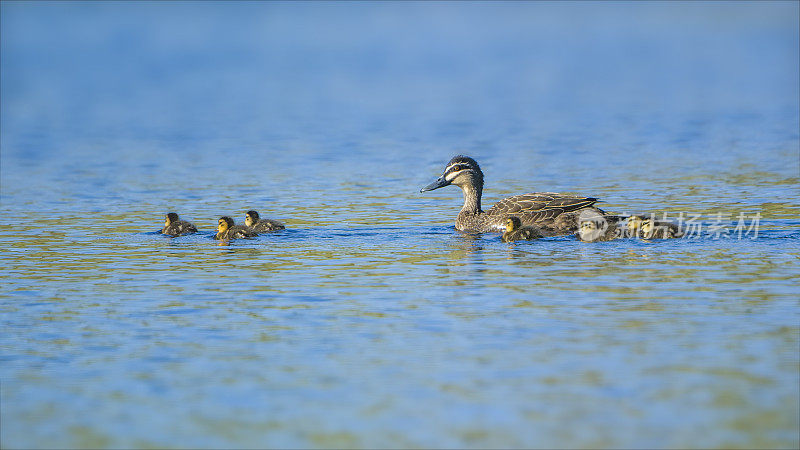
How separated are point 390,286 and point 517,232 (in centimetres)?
309

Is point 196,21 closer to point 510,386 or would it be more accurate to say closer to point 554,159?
point 554,159

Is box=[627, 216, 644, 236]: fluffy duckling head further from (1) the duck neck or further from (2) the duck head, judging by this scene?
(2) the duck head

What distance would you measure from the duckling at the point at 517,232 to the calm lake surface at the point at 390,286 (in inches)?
5.9

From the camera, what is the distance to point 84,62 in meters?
58.2

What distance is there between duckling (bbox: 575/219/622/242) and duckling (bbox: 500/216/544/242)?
0.61 metres

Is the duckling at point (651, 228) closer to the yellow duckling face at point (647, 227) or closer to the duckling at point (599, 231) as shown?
the yellow duckling face at point (647, 227)

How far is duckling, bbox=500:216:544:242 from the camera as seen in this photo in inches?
551

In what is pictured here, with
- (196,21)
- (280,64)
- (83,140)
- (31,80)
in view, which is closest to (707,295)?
(83,140)

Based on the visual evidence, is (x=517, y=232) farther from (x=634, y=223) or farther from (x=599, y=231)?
(x=634, y=223)

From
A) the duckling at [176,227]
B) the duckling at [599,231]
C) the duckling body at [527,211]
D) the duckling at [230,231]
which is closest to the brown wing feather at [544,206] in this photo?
the duckling body at [527,211]

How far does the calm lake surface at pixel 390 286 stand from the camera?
7.49 m

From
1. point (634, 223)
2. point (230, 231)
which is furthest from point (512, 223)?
point (230, 231)

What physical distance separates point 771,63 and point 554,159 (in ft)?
97.0

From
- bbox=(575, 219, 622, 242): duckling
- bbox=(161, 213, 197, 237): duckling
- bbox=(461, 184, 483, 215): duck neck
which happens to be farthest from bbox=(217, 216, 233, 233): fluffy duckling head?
bbox=(575, 219, 622, 242): duckling
